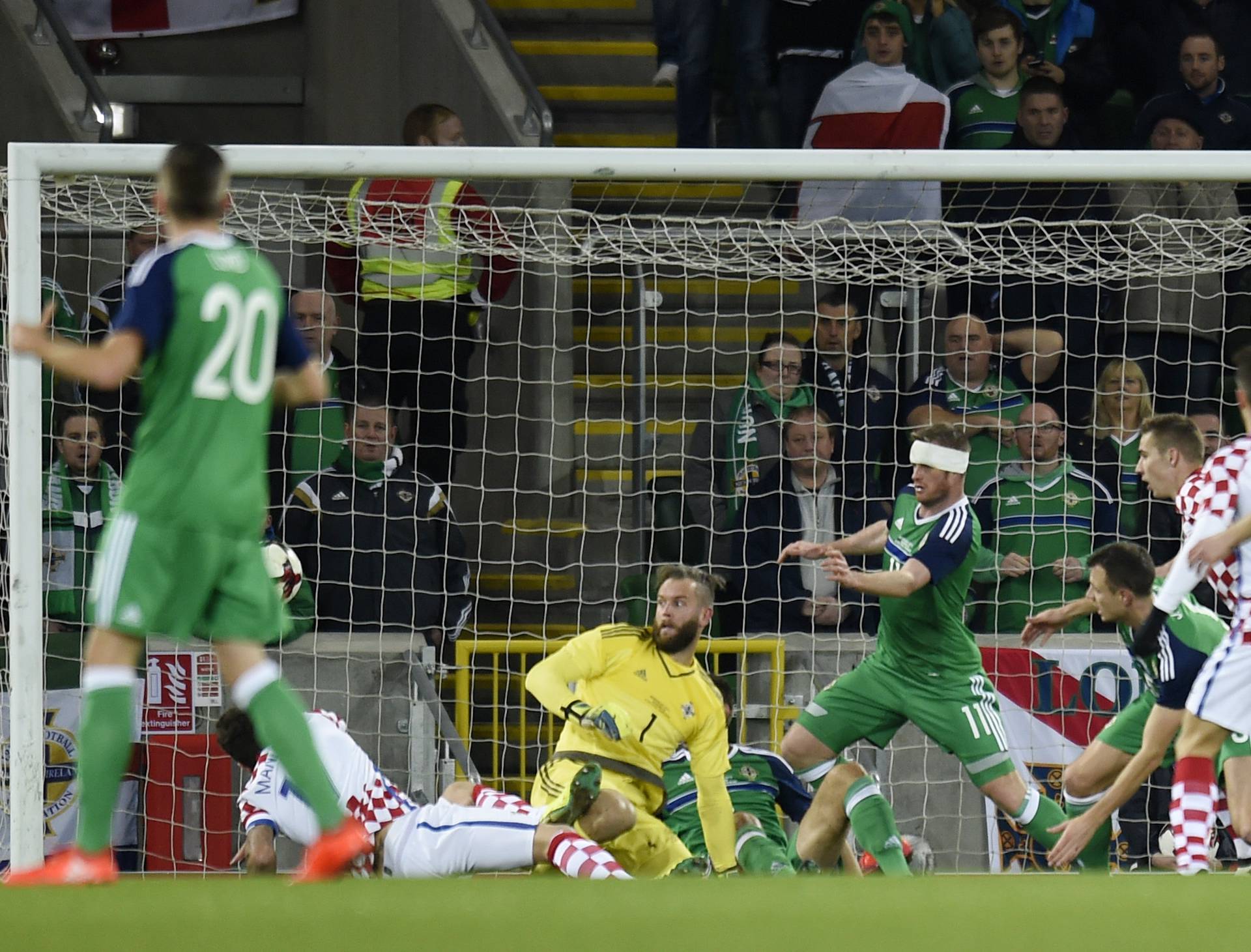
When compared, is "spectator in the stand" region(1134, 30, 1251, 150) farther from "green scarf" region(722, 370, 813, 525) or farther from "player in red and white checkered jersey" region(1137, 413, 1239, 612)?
"player in red and white checkered jersey" region(1137, 413, 1239, 612)

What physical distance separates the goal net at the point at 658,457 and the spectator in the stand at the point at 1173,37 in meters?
1.00

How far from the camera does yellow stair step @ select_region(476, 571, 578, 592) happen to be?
8438mm

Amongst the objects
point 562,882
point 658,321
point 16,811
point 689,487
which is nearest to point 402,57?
point 658,321

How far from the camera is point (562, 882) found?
3652 mm

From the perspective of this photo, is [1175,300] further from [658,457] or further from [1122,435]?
[658,457]

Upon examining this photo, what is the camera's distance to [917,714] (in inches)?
259

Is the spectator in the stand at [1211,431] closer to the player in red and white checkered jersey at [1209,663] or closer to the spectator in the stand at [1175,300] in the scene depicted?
the spectator in the stand at [1175,300]

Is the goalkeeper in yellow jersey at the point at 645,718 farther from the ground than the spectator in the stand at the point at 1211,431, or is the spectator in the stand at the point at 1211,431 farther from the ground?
the spectator in the stand at the point at 1211,431

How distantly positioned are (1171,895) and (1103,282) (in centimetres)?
568

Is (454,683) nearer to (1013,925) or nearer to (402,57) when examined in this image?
(402,57)

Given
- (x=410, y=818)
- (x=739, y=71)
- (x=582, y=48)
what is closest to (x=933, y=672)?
(x=410, y=818)

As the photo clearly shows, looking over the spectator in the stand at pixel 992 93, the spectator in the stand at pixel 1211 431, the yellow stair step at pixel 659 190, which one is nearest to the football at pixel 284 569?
the yellow stair step at pixel 659 190

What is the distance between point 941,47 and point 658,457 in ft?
9.31

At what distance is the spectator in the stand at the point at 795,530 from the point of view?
24.4ft
